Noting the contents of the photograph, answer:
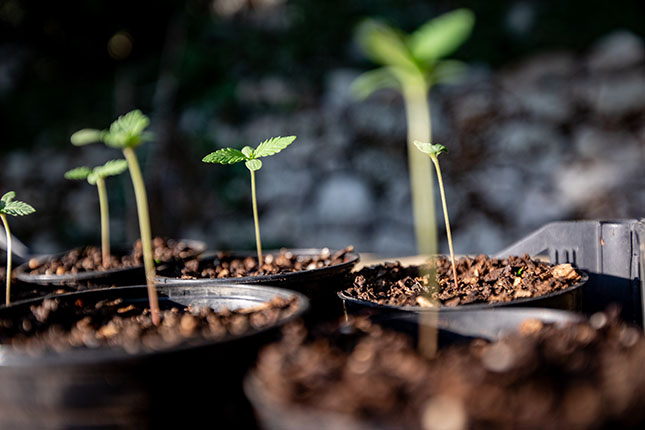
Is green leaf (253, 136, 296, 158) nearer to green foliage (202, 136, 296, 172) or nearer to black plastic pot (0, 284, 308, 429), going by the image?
green foliage (202, 136, 296, 172)

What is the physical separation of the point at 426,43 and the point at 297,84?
3.78m

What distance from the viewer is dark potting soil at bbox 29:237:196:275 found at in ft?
4.94

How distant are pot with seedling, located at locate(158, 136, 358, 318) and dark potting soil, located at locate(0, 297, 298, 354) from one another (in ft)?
0.50

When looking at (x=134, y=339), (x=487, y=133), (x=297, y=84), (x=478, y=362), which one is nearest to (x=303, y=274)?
(x=134, y=339)

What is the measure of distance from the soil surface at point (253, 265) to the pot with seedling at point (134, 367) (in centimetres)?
41

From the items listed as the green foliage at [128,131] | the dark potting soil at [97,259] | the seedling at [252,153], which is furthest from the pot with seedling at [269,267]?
the green foliage at [128,131]

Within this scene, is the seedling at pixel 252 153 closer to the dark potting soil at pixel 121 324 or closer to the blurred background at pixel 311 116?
the dark potting soil at pixel 121 324

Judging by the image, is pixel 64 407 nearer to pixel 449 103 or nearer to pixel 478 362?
pixel 478 362

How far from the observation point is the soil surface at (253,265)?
1314 millimetres

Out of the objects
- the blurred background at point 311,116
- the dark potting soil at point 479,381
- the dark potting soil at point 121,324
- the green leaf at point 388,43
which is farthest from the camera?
the blurred background at point 311,116

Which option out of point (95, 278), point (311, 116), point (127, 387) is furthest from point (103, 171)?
point (311, 116)

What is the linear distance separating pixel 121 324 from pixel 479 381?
24.6 inches

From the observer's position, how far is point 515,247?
1.37 metres

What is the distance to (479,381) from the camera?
1.66ft
